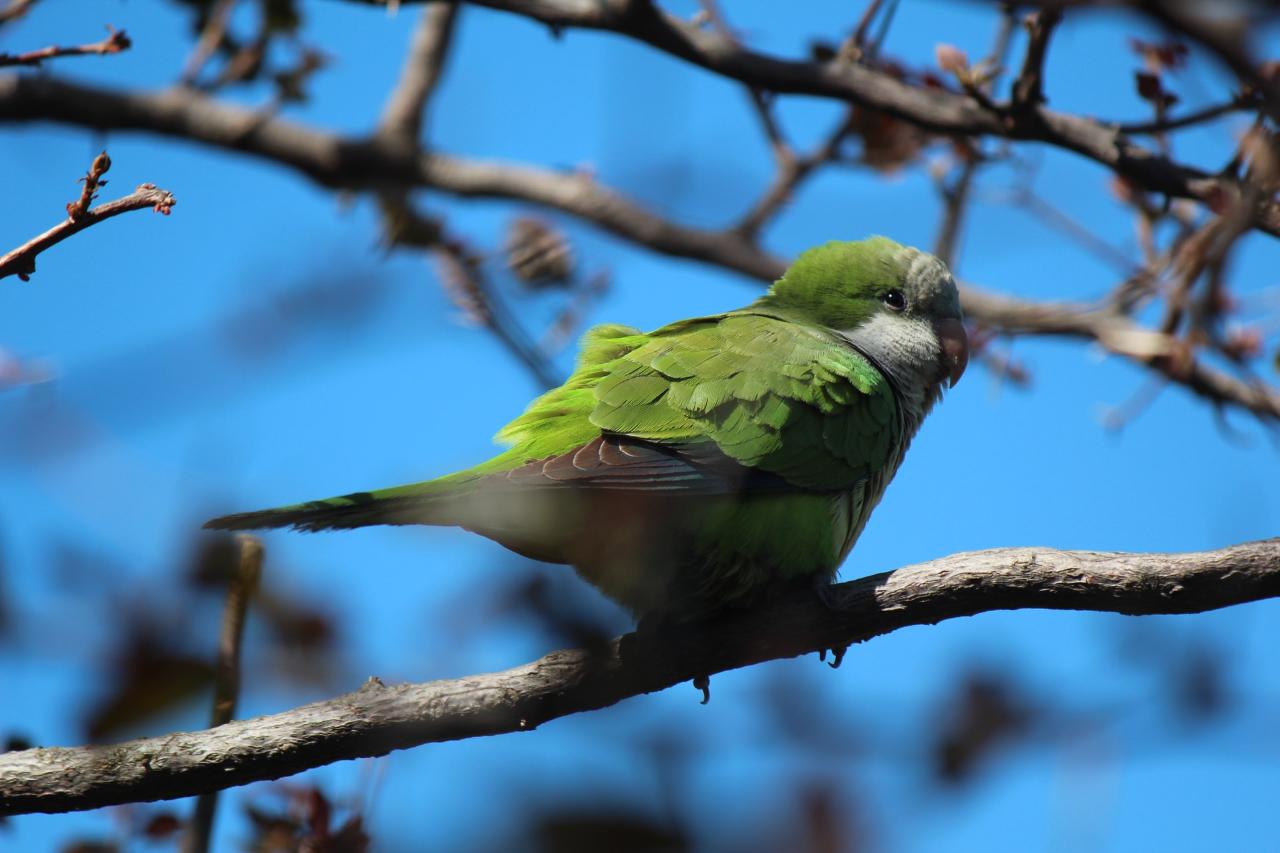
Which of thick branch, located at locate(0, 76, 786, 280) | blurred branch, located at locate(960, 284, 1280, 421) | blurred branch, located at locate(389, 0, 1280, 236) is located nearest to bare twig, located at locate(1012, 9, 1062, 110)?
blurred branch, located at locate(389, 0, 1280, 236)

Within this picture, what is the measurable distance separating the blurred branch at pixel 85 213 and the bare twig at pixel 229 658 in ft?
2.27

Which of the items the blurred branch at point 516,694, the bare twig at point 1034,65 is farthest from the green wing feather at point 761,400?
the bare twig at point 1034,65

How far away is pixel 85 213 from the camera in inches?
88.5

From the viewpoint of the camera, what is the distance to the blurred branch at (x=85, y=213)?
7.29 feet

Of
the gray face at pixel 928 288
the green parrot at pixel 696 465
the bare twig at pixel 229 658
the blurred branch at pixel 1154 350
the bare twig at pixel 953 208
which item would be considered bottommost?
the bare twig at pixel 229 658

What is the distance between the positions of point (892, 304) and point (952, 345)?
35 centimetres

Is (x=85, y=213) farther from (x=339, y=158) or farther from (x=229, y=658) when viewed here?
(x=339, y=158)

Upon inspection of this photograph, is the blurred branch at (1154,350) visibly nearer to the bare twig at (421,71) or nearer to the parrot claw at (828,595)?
the parrot claw at (828,595)

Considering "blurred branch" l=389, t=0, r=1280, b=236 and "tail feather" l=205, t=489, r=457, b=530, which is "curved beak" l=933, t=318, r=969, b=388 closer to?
"blurred branch" l=389, t=0, r=1280, b=236

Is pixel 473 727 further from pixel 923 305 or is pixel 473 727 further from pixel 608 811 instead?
pixel 923 305

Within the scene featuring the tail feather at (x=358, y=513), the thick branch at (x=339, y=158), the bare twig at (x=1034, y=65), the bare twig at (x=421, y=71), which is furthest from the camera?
the bare twig at (x=421, y=71)

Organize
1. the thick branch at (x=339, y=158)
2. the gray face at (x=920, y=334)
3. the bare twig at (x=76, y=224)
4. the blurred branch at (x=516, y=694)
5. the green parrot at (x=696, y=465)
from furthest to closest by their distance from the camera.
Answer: the thick branch at (x=339, y=158) → the gray face at (x=920, y=334) → the green parrot at (x=696, y=465) → the blurred branch at (x=516, y=694) → the bare twig at (x=76, y=224)

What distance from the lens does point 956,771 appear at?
169cm

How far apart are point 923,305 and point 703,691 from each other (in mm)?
2214
